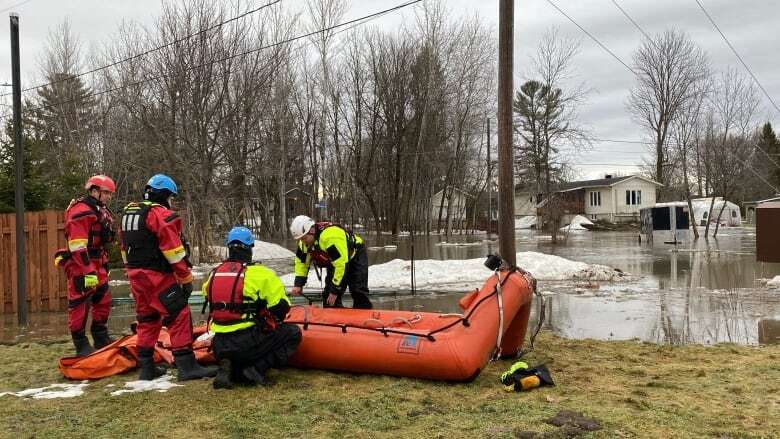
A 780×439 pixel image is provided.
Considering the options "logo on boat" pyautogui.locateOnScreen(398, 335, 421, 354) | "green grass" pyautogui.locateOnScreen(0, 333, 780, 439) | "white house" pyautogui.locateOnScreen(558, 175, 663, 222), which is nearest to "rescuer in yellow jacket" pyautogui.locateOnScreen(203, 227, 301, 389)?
"green grass" pyautogui.locateOnScreen(0, 333, 780, 439)

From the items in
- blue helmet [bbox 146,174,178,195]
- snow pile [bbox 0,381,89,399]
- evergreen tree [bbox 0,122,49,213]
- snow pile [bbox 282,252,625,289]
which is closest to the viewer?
snow pile [bbox 0,381,89,399]

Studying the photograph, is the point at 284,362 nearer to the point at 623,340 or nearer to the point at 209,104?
the point at 623,340

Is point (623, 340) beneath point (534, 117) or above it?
beneath

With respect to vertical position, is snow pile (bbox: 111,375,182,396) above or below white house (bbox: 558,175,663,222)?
below

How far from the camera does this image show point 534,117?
5497cm

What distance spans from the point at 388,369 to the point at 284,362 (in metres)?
0.94

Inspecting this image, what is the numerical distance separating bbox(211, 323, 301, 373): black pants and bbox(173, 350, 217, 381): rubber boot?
37 cm

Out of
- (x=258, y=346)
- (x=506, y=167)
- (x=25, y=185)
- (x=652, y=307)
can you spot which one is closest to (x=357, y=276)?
(x=258, y=346)

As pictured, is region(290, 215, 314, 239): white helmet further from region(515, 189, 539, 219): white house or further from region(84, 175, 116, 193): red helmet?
region(515, 189, 539, 219): white house

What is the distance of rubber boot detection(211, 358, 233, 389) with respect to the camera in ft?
17.8

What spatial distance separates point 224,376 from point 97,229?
249 centimetres

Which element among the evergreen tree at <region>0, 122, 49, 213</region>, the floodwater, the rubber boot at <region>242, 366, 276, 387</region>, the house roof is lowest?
the floodwater

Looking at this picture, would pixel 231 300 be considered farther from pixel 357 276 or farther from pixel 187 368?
pixel 357 276

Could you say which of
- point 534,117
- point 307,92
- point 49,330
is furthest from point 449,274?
point 534,117
